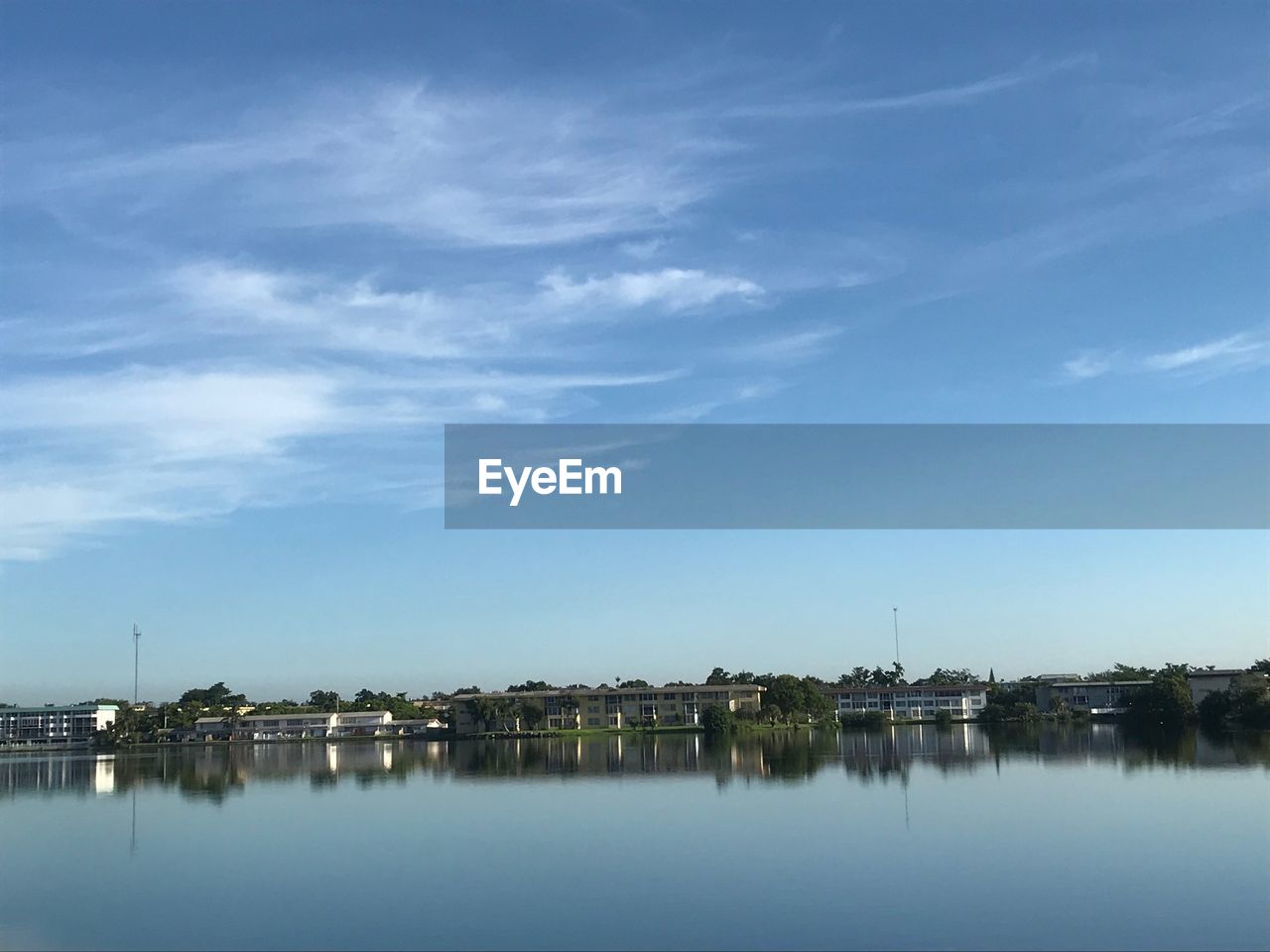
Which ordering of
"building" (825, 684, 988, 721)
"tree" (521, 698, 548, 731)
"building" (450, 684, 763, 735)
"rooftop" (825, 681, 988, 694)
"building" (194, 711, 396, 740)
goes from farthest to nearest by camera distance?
"rooftop" (825, 681, 988, 694), "building" (825, 684, 988, 721), "building" (194, 711, 396, 740), "building" (450, 684, 763, 735), "tree" (521, 698, 548, 731)

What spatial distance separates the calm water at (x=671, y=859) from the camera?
13406mm

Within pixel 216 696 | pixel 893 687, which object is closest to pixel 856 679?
pixel 893 687

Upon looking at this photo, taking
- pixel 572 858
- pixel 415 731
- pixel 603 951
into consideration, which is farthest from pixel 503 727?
pixel 603 951

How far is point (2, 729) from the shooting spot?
89625 millimetres

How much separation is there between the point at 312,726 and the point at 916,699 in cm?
4456

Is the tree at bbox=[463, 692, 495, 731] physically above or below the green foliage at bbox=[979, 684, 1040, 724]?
above

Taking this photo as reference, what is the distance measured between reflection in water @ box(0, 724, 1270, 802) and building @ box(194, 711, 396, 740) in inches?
549

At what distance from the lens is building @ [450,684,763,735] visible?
70812mm

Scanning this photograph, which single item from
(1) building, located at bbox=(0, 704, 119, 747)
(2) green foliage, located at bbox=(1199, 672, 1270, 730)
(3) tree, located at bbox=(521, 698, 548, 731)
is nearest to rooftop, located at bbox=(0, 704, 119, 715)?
(1) building, located at bbox=(0, 704, 119, 747)

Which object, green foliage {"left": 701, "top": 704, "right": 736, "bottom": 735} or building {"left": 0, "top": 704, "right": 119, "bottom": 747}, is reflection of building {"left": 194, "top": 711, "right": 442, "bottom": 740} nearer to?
building {"left": 0, "top": 704, "right": 119, "bottom": 747}

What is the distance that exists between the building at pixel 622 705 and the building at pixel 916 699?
38.5 feet

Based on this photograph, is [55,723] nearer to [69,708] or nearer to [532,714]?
[69,708]

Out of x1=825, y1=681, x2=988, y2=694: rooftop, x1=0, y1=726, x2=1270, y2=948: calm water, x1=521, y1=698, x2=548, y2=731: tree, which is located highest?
x1=0, y1=726, x2=1270, y2=948: calm water

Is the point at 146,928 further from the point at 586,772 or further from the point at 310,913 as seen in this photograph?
the point at 586,772
